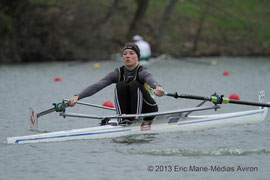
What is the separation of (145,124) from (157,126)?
245mm

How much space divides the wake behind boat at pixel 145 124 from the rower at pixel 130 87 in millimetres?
239

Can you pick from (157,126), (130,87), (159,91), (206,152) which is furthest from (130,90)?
(206,152)

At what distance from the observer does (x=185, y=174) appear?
6.59m

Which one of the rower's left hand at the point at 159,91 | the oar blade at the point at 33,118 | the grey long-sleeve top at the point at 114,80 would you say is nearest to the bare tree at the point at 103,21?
the oar blade at the point at 33,118

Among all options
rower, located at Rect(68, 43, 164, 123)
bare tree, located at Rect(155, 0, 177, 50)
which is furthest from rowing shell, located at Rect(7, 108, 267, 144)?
bare tree, located at Rect(155, 0, 177, 50)

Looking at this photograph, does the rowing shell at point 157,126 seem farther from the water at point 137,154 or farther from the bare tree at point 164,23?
the bare tree at point 164,23

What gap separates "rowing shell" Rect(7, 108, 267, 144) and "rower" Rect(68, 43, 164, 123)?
25cm

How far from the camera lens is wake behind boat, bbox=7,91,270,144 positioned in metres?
8.55

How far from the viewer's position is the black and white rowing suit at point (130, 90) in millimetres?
8742

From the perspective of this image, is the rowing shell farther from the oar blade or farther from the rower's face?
the rower's face

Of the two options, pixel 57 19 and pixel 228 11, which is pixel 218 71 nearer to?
pixel 57 19

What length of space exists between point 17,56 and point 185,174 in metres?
25.2

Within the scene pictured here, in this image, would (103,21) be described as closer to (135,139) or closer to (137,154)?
(135,139)

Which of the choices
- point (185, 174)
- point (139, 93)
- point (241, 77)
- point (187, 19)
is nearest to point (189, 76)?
point (241, 77)
